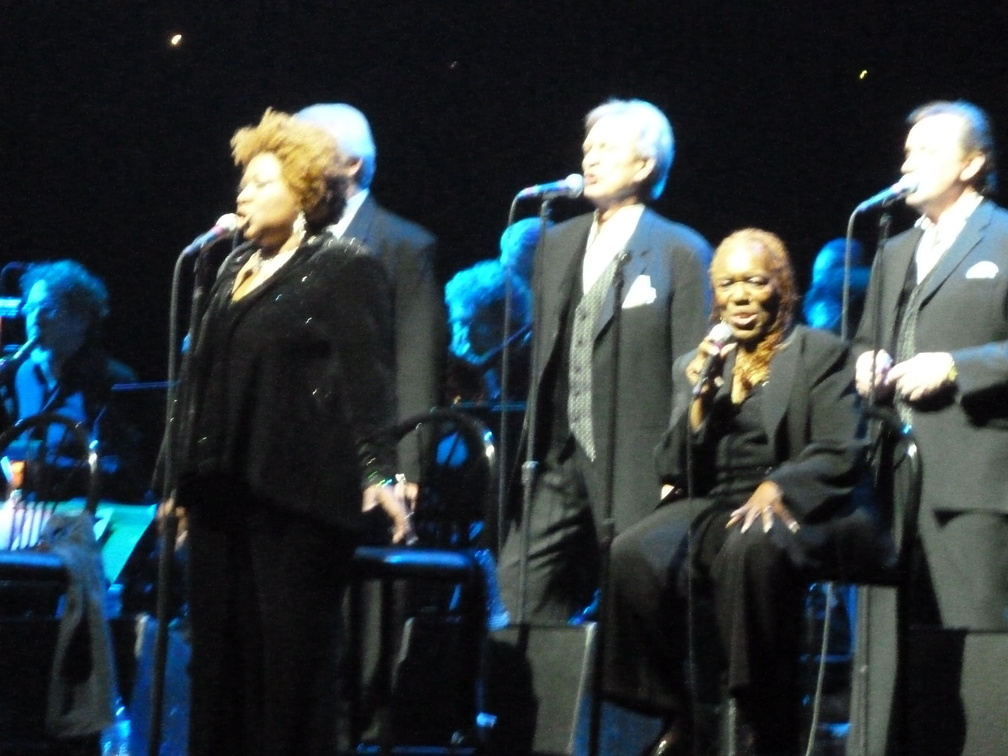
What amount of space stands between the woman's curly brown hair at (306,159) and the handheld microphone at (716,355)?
834 mm

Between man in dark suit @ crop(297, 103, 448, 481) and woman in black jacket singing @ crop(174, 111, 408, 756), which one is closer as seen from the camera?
woman in black jacket singing @ crop(174, 111, 408, 756)

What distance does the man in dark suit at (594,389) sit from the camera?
380cm

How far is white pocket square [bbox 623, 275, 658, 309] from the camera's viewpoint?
3854 millimetres

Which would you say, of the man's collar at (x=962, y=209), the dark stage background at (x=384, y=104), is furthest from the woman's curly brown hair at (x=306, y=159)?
the dark stage background at (x=384, y=104)

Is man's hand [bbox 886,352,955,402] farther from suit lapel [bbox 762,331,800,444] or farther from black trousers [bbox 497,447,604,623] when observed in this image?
black trousers [bbox 497,447,604,623]

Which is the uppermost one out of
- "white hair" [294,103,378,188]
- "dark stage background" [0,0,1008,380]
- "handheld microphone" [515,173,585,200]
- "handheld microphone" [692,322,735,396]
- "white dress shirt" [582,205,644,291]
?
"dark stage background" [0,0,1008,380]

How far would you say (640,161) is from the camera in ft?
13.1

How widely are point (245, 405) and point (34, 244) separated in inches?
168

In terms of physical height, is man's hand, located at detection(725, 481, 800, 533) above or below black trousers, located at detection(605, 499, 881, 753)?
above

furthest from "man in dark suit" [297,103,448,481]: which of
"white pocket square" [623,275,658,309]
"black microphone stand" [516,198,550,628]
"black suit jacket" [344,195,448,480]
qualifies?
"white pocket square" [623,275,658,309]

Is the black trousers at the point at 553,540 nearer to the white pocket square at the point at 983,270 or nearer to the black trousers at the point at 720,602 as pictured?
the black trousers at the point at 720,602

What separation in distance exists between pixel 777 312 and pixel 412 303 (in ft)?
3.14

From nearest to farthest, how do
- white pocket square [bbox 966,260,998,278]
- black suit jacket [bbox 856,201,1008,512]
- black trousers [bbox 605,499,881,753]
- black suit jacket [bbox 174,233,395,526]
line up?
black suit jacket [bbox 174,233,395,526] < black trousers [bbox 605,499,881,753] < black suit jacket [bbox 856,201,1008,512] < white pocket square [bbox 966,260,998,278]

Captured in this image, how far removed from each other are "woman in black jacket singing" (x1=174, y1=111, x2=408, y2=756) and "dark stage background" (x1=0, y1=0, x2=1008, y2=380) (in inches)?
138
